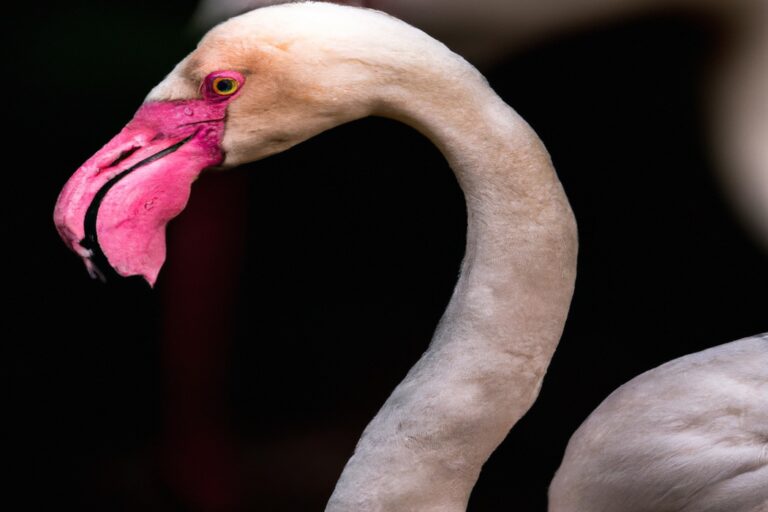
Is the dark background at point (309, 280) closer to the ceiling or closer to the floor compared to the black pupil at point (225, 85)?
closer to the floor

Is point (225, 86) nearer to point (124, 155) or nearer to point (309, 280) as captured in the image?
point (124, 155)

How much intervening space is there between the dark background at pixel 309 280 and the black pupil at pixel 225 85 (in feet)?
0.84

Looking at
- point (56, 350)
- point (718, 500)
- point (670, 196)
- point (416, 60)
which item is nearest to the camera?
point (416, 60)

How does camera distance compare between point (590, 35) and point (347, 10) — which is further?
point (590, 35)

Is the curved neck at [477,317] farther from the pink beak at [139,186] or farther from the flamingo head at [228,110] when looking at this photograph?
the pink beak at [139,186]

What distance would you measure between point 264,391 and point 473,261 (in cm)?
44

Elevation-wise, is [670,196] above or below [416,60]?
below

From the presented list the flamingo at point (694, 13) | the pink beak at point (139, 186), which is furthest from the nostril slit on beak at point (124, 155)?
the flamingo at point (694, 13)

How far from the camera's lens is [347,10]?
0.86 metres

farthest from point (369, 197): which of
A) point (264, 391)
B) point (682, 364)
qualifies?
point (682, 364)

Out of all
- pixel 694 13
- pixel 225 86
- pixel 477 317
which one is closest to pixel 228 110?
pixel 225 86

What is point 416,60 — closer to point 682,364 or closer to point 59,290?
point 682,364

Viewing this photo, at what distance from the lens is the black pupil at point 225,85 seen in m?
0.87

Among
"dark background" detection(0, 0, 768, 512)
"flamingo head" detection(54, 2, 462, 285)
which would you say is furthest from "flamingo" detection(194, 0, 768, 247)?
"flamingo head" detection(54, 2, 462, 285)
